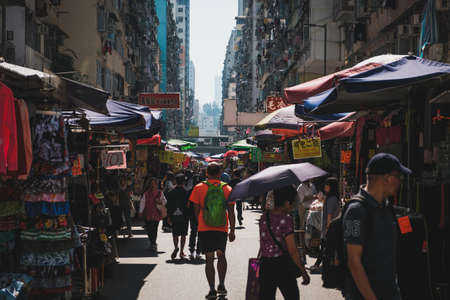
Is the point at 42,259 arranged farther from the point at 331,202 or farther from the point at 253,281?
the point at 331,202

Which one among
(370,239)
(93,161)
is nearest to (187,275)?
(93,161)

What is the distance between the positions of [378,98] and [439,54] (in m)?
6.29

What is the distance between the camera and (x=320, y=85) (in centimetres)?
696

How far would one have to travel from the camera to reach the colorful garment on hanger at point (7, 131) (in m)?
5.65

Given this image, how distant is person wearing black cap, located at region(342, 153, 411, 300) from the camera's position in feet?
13.1

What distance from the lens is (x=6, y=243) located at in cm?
670

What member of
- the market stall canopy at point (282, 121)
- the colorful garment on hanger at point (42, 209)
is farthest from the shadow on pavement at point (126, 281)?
the market stall canopy at point (282, 121)

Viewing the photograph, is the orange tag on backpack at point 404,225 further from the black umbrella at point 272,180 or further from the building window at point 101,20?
the building window at point 101,20

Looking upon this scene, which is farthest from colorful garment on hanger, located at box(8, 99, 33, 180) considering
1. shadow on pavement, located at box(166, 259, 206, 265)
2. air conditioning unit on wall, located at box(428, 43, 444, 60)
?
air conditioning unit on wall, located at box(428, 43, 444, 60)

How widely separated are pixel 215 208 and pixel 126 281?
222 cm

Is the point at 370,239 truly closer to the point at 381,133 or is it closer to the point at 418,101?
the point at 418,101

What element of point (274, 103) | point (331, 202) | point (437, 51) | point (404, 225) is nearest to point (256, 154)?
point (274, 103)

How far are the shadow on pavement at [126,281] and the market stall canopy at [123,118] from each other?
98.8 inches

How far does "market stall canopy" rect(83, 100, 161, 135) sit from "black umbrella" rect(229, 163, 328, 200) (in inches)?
149
